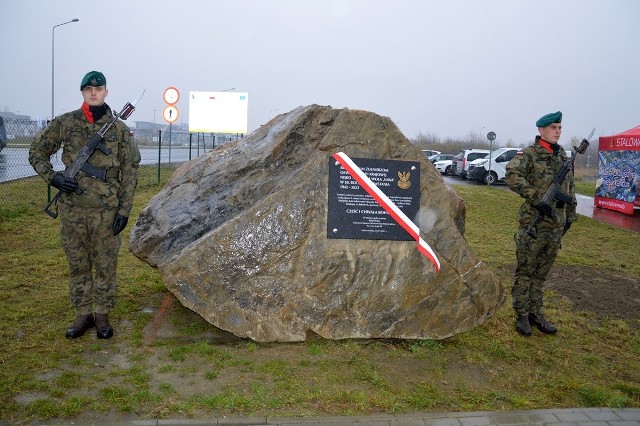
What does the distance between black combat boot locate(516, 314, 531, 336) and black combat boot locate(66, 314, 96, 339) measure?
394 cm

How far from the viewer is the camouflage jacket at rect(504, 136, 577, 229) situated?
16.6ft

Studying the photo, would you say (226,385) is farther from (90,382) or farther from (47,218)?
(47,218)

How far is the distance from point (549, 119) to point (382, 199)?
69.2 inches

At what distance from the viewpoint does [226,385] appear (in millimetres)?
3836

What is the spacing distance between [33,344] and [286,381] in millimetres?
2088

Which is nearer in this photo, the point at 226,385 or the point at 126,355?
the point at 226,385

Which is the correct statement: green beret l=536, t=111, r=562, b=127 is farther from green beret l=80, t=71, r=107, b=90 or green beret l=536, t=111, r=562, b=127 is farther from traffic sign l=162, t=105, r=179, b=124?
traffic sign l=162, t=105, r=179, b=124

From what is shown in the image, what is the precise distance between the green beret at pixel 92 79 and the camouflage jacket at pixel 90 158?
253 millimetres

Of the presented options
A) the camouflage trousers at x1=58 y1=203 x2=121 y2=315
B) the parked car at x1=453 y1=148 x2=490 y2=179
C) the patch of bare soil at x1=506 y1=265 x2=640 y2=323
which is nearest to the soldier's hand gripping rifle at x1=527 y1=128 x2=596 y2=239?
the patch of bare soil at x1=506 y1=265 x2=640 y2=323

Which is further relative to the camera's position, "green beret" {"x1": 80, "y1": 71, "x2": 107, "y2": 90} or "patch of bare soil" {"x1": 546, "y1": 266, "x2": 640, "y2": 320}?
"patch of bare soil" {"x1": 546, "y1": 266, "x2": 640, "y2": 320}

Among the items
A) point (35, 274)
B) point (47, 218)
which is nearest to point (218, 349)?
point (35, 274)

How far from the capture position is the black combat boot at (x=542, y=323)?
5.27 meters

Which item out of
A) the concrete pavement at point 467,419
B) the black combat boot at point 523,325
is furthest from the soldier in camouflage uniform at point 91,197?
the black combat boot at point 523,325

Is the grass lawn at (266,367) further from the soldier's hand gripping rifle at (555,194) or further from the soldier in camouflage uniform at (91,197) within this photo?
the soldier's hand gripping rifle at (555,194)
